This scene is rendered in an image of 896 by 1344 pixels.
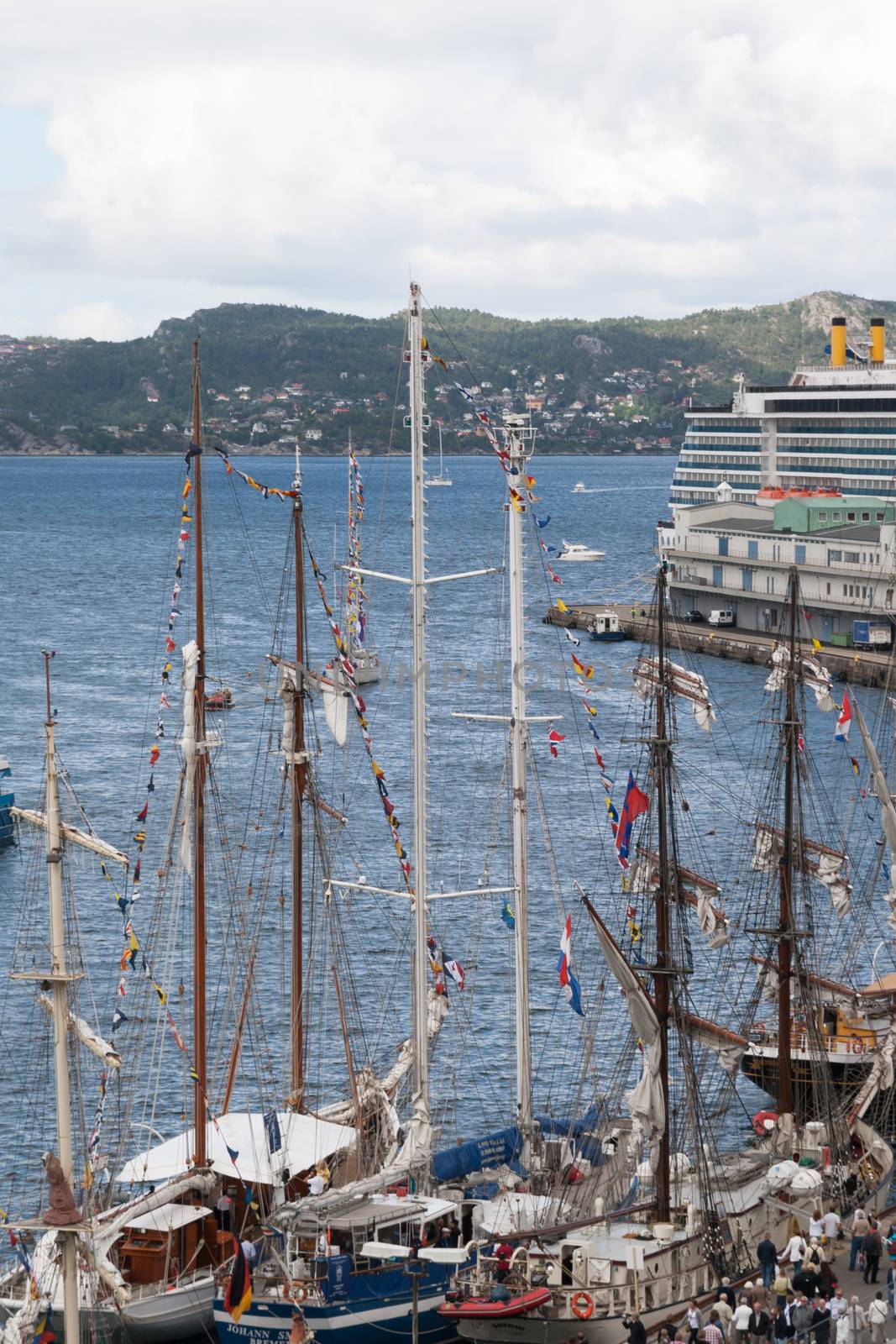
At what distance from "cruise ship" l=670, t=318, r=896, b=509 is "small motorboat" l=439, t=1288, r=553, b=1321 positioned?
120 meters

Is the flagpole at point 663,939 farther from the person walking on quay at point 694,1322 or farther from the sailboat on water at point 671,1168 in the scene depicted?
the person walking on quay at point 694,1322

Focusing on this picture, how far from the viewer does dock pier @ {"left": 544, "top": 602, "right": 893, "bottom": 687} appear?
4225 inches

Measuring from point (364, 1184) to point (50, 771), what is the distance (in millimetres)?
11242

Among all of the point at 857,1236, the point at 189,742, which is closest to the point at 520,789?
the point at 189,742

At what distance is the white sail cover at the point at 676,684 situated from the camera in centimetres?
3997

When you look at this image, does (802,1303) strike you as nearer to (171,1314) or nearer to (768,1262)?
(768,1262)

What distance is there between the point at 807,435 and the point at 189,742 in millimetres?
128949

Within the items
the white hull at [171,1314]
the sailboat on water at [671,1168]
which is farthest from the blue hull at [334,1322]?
the white hull at [171,1314]

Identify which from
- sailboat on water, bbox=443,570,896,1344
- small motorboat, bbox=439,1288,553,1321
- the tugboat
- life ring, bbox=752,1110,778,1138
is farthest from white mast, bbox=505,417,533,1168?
the tugboat

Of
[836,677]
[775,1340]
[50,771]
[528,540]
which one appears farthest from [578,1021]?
[528,540]

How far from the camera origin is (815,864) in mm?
49500

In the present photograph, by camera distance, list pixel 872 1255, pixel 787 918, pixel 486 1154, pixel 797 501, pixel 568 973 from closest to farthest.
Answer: pixel 872 1255
pixel 486 1154
pixel 568 973
pixel 787 918
pixel 797 501

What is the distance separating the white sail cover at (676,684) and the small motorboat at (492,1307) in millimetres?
11224

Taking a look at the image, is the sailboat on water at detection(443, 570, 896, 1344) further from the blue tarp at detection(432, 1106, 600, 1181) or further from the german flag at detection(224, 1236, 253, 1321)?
the german flag at detection(224, 1236, 253, 1321)
